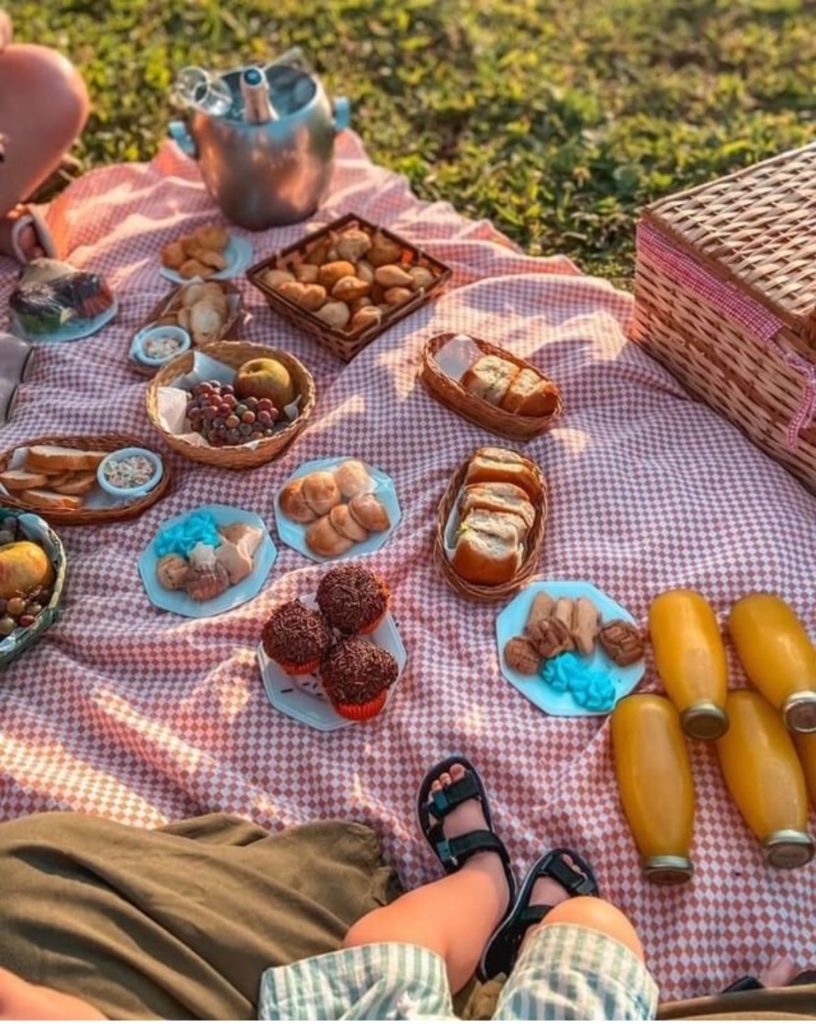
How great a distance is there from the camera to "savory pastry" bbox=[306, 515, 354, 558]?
2.13m

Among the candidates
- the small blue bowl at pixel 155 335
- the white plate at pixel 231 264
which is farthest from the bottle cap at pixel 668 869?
the white plate at pixel 231 264

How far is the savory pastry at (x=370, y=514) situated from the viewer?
2.14 m

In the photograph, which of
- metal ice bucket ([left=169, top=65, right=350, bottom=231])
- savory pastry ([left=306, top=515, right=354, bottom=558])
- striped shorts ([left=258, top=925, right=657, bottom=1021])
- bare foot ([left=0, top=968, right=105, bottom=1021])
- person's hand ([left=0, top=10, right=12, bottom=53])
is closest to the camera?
bare foot ([left=0, top=968, right=105, bottom=1021])

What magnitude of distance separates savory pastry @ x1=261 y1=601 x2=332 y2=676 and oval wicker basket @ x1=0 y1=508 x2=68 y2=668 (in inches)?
17.5

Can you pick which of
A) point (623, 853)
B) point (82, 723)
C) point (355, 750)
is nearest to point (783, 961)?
point (623, 853)

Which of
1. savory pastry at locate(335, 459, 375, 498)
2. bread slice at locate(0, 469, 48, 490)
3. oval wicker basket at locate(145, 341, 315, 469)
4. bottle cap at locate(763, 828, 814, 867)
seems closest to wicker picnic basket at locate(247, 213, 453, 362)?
oval wicker basket at locate(145, 341, 315, 469)

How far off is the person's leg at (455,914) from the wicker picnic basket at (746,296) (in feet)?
3.51

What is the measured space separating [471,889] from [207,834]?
0.46m

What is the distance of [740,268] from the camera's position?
214cm

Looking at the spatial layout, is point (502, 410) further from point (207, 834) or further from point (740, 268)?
point (207, 834)

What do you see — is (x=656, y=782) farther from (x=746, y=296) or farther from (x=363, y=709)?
(x=746, y=296)

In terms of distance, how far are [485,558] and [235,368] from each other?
33.5 inches

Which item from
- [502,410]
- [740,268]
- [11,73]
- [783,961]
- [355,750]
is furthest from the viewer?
[11,73]

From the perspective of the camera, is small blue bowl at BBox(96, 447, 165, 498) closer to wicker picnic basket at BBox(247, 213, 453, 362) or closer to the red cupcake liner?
wicker picnic basket at BBox(247, 213, 453, 362)
